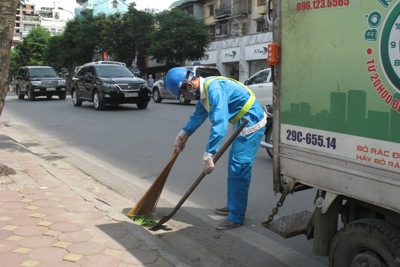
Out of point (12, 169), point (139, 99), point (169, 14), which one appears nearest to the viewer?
point (12, 169)

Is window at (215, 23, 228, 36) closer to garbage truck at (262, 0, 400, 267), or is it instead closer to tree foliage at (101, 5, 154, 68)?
tree foliage at (101, 5, 154, 68)

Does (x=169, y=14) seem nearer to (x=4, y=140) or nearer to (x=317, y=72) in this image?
(x=4, y=140)

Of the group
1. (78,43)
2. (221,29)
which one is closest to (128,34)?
(78,43)

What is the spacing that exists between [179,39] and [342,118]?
29412 mm

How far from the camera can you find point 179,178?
21.3 feet

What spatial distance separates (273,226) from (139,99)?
505 inches

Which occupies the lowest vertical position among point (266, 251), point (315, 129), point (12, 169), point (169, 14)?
point (266, 251)

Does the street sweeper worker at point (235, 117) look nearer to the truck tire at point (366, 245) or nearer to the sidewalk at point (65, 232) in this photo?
the sidewalk at point (65, 232)

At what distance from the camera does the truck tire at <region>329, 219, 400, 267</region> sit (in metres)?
2.45

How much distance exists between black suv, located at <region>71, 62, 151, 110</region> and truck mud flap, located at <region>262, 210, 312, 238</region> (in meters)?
12.5

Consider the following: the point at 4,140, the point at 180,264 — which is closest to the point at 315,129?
the point at 180,264

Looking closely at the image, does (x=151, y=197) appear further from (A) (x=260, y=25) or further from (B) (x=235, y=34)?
(B) (x=235, y=34)

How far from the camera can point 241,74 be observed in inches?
1369

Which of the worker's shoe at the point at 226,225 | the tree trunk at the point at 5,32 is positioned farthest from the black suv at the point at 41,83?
the worker's shoe at the point at 226,225
